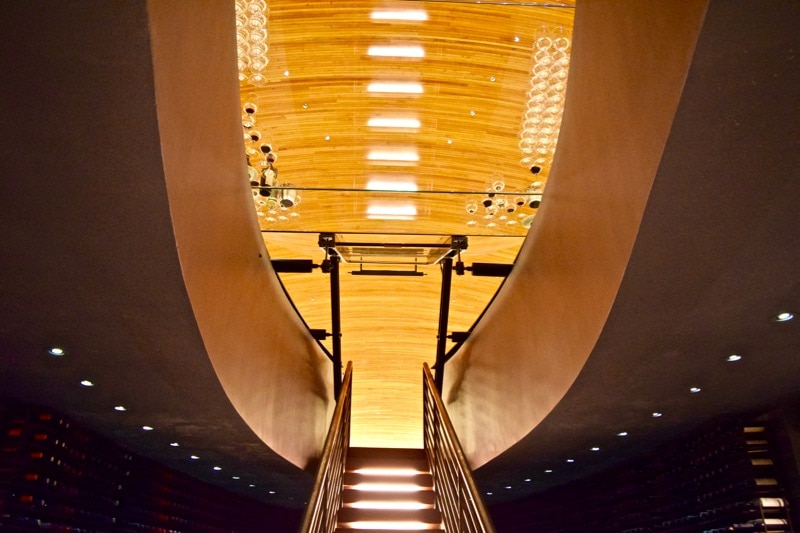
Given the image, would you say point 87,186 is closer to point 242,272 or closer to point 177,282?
point 177,282

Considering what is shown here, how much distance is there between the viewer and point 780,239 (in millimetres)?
2471

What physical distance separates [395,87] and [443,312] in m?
3.15

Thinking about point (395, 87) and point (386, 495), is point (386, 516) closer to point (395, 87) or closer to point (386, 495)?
point (386, 495)

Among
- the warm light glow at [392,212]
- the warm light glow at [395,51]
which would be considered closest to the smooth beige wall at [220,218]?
the warm light glow at [392,212]

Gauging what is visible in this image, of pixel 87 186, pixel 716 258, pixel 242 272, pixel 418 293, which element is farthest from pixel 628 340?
pixel 418 293

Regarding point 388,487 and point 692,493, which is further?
point 692,493

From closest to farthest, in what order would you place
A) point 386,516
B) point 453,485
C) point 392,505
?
point 453,485 < point 386,516 < point 392,505

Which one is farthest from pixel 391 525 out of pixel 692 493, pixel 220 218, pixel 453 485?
pixel 692 493

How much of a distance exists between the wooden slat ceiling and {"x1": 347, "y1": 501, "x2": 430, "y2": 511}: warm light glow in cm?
277

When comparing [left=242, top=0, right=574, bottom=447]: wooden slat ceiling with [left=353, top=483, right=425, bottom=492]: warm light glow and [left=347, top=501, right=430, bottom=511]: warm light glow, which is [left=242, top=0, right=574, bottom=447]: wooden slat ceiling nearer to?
[left=353, top=483, right=425, bottom=492]: warm light glow

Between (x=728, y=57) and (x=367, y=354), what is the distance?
9790 millimetres

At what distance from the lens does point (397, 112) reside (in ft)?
20.2

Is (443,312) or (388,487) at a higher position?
(443,312)

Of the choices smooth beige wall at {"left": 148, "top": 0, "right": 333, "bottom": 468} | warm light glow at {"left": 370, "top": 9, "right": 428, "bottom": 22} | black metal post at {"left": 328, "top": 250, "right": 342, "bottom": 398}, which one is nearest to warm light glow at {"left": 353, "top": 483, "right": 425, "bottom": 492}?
smooth beige wall at {"left": 148, "top": 0, "right": 333, "bottom": 468}
